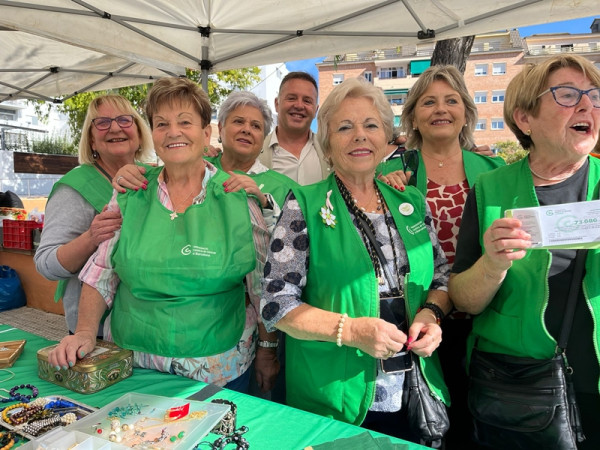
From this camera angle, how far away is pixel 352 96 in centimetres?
177

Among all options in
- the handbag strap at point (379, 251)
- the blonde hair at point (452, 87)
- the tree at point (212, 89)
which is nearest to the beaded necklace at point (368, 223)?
the handbag strap at point (379, 251)

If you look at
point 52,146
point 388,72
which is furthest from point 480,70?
point 52,146

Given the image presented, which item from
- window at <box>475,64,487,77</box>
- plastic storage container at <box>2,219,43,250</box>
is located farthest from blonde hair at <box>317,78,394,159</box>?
window at <box>475,64,487,77</box>

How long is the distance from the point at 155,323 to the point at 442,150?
1810 millimetres

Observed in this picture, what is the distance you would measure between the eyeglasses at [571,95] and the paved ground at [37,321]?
548 cm

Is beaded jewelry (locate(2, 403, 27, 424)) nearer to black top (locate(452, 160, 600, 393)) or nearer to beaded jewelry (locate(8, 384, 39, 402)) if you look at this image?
beaded jewelry (locate(8, 384, 39, 402))

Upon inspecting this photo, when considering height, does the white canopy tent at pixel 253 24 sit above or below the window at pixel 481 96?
below

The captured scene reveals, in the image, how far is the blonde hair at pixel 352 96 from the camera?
1764 mm

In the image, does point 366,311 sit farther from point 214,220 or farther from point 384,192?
point 214,220

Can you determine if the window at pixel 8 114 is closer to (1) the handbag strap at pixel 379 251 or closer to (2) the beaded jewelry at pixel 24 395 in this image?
(2) the beaded jewelry at pixel 24 395

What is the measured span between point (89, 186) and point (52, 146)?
26.6m

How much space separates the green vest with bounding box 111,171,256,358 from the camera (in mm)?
1662

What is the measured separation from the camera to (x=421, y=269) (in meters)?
1.65

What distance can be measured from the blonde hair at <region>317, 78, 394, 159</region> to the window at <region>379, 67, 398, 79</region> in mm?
44325
